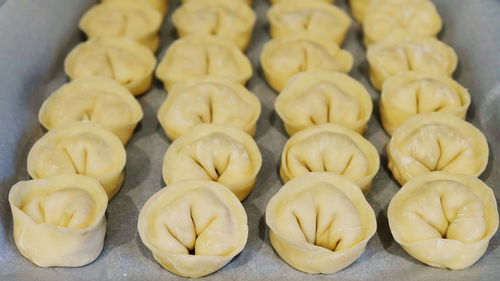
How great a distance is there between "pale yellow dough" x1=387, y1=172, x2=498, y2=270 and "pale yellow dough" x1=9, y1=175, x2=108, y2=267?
3.22 feet

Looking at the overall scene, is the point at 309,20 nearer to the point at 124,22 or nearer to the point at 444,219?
the point at 124,22

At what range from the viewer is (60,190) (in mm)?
2096

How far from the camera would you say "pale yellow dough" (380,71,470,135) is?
2.51m

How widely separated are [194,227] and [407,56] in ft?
4.49

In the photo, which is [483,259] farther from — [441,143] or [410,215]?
[441,143]

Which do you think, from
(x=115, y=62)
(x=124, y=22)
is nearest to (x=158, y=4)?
(x=124, y=22)

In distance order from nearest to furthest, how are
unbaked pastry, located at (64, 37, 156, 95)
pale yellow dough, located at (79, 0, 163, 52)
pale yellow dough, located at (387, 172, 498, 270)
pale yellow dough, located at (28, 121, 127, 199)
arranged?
pale yellow dough, located at (387, 172, 498, 270)
pale yellow dough, located at (28, 121, 127, 199)
unbaked pastry, located at (64, 37, 156, 95)
pale yellow dough, located at (79, 0, 163, 52)

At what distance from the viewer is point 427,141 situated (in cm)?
231

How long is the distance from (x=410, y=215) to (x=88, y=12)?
194cm

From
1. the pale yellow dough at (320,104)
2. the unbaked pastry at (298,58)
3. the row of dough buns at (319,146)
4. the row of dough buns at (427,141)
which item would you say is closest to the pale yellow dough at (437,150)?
the row of dough buns at (427,141)

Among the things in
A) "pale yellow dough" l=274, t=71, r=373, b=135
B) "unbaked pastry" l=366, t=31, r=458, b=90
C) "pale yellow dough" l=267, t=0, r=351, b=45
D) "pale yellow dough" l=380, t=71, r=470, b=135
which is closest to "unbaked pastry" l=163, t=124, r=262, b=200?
"pale yellow dough" l=274, t=71, r=373, b=135

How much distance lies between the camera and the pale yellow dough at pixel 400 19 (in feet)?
9.84

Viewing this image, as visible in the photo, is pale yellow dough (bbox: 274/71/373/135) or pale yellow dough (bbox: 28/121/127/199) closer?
pale yellow dough (bbox: 28/121/127/199)

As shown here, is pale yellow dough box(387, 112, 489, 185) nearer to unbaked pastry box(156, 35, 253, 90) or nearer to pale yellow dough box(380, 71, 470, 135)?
pale yellow dough box(380, 71, 470, 135)
